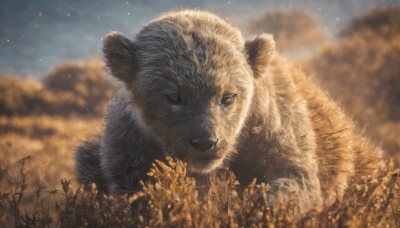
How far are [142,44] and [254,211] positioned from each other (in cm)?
205

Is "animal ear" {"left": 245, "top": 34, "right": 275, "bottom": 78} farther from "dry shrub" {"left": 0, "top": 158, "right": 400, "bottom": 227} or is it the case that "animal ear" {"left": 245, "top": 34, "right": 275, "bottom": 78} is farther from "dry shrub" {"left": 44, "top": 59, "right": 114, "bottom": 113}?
"dry shrub" {"left": 44, "top": 59, "right": 114, "bottom": 113}

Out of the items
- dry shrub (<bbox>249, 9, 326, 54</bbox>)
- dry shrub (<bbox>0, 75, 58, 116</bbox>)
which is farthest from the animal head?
dry shrub (<bbox>249, 9, 326, 54</bbox>)

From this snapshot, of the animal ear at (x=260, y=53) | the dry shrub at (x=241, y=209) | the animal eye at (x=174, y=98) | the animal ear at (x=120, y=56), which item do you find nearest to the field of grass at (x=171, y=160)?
the dry shrub at (x=241, y=209)

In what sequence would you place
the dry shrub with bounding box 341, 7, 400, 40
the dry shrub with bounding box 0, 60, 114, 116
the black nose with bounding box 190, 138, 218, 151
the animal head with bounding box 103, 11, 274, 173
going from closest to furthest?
the black nose with bounding box 190, 138, 218, 151 → the animal head with bounding box 103, 11, 274, 173 → the dry shrub with bounding box 0, 60, 114, 116 → the dry shrub with bounding box 341, 7, 400, 40

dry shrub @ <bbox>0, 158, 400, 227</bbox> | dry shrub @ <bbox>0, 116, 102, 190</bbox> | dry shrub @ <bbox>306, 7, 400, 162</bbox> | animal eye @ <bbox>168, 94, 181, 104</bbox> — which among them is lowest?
dry shrub @ <bbox>0, 116, 102, 190</bbox>

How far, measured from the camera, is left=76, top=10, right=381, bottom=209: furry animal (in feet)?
12.7

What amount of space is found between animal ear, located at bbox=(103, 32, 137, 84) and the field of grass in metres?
0.88

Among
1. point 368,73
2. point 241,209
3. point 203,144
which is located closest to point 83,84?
point 368,73

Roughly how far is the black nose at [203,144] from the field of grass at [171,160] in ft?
0.75

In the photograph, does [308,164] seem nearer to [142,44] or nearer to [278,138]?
[278,138]

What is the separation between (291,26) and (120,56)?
24.1 m

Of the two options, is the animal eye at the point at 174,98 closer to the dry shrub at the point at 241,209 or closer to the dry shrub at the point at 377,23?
the dry shrub at the point at 241,209

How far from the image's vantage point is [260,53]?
457 cm

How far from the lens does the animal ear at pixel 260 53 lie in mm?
4539
